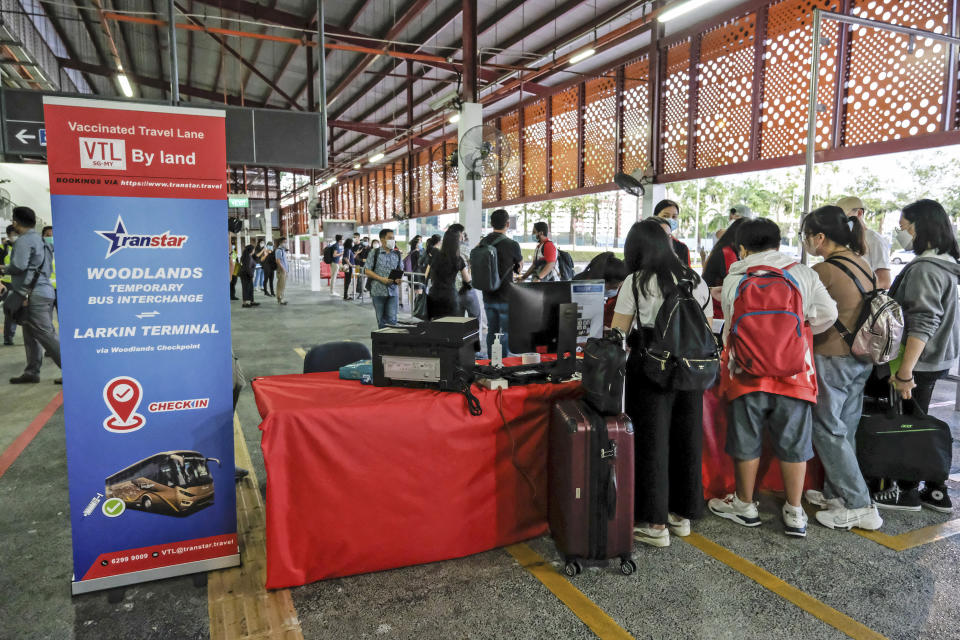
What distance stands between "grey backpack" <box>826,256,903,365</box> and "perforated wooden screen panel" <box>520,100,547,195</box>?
1069 cm

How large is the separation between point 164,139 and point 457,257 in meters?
3.34

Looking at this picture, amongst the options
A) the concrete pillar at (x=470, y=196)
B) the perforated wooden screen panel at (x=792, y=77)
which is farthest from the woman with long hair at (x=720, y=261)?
the concrete pillar at (x=470, y=196)

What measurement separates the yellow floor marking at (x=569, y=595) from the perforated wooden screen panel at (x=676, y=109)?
26.1ft

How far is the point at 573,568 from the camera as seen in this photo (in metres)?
2.35

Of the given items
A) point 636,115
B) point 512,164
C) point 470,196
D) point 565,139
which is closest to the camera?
point 470,196

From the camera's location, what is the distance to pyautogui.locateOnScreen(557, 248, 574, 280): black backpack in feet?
23.4

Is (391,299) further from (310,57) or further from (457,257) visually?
(310,57)

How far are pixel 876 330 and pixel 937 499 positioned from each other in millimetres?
1076

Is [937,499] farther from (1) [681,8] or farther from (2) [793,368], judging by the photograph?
(1) [681,8]

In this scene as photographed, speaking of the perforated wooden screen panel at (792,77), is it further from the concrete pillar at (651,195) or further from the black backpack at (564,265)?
the black backpack at (564,265)

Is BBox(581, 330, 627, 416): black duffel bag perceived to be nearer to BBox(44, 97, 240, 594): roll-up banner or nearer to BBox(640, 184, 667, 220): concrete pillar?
BBox(44, 97, 240, 594): roll-up banner

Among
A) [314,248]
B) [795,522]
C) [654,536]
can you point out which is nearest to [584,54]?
[795,522]

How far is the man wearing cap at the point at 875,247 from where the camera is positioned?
143 inches

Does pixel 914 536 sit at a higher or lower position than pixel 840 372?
lower
